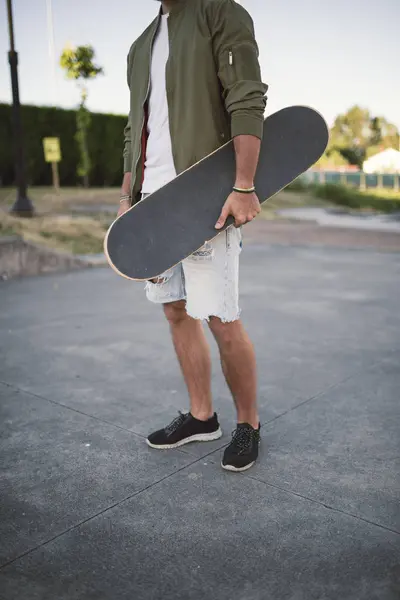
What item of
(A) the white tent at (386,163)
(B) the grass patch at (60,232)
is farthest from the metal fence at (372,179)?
(B) the grass patch at (60,232)

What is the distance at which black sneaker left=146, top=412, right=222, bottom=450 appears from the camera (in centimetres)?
262

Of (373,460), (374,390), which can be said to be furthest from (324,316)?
(373,460)

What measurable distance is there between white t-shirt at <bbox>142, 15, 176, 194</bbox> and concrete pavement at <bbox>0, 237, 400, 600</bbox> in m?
1.18

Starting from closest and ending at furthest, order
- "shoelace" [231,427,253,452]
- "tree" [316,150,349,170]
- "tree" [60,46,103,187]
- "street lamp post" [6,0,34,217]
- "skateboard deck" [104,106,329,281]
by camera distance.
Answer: "skateboard deck" [104,106,329,281]
"shoelace" [231,427,253,452]
"street lamp post" [6,0,34,217]
"tree" [60,46,103,187]
"tree" [316,150,349,170]

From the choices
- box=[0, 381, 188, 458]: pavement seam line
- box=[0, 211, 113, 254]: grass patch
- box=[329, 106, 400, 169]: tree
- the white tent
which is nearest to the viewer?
box=[0, 381, 188, 458]: pavement seam line

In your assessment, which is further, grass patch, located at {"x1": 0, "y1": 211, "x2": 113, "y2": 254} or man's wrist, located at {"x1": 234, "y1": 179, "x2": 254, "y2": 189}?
grass patch, located at {"x1": 0, "y1": 211, "x2": 113, "y2": 254}

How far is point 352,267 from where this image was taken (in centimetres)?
748

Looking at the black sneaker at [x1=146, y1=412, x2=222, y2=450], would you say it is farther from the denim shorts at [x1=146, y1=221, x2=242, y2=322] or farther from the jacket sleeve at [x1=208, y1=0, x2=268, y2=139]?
the jacket sleeve at [x1=208, y1=0, x2=268, y2=139]

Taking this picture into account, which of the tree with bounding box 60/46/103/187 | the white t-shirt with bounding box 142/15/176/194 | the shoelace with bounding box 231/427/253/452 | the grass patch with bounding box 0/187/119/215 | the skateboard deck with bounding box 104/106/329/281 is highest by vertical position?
the tree with bounding box 60/46/103/187

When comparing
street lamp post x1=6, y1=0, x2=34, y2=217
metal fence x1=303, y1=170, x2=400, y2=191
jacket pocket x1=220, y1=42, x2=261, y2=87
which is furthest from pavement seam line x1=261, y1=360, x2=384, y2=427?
metal fence x1=303, y1=170, x2=400, y2=191

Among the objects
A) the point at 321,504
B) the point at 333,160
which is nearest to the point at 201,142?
the point at 321,504

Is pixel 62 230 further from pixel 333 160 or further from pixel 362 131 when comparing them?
pixel 362 131

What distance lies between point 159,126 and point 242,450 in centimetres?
137

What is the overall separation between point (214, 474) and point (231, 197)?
110 centimetres
